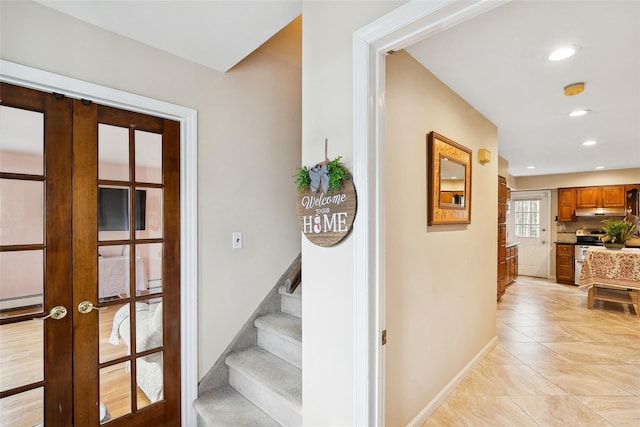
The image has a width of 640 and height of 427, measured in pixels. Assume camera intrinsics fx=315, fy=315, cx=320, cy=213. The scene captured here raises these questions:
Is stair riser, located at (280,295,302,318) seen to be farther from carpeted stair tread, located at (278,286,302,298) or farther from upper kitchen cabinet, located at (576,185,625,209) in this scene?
upper kitchen cabinet, located at (576,185,625,209)

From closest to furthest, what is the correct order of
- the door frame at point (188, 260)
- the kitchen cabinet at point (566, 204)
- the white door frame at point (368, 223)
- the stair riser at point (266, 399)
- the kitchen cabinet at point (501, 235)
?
the white door frame at point (368, 223) < the stair riser at point (266, 399) < the door frame at point (188, 260) < the kitchen cabinet at point (501, 235) < the kitchen cabinet at point (566, 204)

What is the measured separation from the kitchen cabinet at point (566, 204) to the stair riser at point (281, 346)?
7729 mm

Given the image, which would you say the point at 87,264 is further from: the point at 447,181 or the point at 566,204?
the point at 566,204

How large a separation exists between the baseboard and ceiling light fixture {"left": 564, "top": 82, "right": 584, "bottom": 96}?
2387mm

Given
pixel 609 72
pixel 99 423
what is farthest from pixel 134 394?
pixel 609 72

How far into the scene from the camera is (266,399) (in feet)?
6.48

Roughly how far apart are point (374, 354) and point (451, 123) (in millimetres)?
1933

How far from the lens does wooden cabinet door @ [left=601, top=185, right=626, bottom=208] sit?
648 centimetres

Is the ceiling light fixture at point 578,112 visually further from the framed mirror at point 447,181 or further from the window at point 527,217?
the window at point 527,217

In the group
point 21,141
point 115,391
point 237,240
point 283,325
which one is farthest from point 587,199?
point 21,141

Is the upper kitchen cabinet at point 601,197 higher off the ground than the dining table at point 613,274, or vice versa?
the upper kitchen cabinet at point 601,197

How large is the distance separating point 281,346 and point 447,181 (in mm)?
1721

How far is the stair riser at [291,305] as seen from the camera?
2.50 metres

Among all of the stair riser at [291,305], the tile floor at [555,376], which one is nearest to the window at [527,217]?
the tile floor at [555,376]
